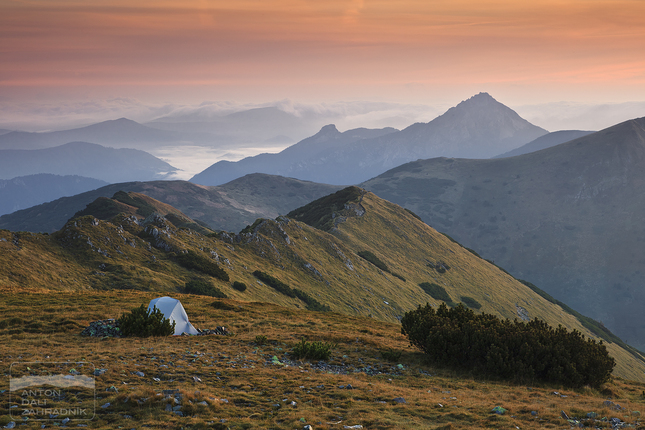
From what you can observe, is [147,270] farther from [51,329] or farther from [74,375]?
[74,375]

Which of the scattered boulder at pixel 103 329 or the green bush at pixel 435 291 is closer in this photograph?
the scattered boulder at pixel 103 329

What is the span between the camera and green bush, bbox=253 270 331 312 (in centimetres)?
6350

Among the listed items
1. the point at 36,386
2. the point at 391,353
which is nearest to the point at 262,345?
the point at 391,353

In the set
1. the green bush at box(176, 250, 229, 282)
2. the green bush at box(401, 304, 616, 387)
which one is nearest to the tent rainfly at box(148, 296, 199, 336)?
the green bush at box(401, 304, 616, 387)

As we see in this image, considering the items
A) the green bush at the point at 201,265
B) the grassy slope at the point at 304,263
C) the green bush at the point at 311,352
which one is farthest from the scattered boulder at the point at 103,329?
the green bush at the point at 201,265

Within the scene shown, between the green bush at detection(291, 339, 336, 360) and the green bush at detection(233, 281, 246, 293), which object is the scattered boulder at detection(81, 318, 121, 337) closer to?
the green bush at detection(291, 339, 336, 360)

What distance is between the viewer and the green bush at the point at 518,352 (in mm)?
22417

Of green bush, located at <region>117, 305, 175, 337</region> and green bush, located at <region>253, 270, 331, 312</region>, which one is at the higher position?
green bush, located at <region>117, 305, 175, 337</region>

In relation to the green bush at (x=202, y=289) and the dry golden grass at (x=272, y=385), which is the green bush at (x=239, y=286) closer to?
the green bush at (x=202, y=289)

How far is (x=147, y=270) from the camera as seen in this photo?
5181 cm

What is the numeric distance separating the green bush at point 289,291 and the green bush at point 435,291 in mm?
37284

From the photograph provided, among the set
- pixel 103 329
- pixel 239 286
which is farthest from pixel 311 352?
pixel 239 286

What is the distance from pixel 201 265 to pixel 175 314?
93.0 feet

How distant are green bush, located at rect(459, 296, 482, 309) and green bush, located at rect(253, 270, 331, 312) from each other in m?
47.7
